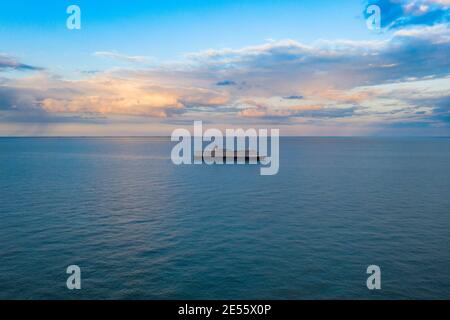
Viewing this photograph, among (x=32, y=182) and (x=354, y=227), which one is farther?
(x=32, y=182)

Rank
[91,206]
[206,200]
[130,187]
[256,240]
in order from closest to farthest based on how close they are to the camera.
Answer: [256,240], [91,206], [206,200], [130,187]

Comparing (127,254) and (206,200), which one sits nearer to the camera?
(127,254)

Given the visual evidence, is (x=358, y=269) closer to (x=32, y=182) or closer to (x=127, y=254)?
(x=127, y=254)

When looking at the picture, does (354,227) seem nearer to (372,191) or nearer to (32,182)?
(372,191)

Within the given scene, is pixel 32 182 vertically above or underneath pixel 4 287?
above

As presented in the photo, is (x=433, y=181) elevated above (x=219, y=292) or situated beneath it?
elevated above

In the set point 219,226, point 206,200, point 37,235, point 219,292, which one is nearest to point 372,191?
point 206,200

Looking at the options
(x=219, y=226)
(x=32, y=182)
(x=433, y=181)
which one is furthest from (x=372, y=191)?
(x=32, y=182)
